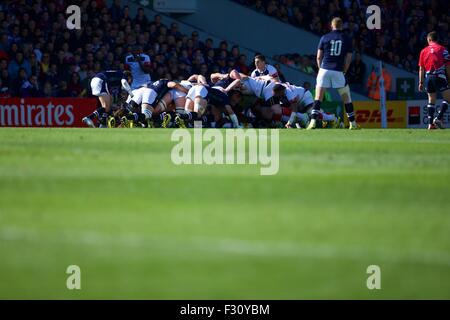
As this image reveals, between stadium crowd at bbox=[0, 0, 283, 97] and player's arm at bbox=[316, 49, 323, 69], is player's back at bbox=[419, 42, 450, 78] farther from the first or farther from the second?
stadium crowd at bbox=[0, 0, 283, 97]

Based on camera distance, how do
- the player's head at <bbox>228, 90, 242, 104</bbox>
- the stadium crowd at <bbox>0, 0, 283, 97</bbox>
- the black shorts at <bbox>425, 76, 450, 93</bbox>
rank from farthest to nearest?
the stadium crowd at <bbox>0, 0, 283, 97</bbox> → the player's head at <bbox>228, 90, 242, 104</bbox> → the black shorts at <bbox>425, 76, 450, 93</bbox>

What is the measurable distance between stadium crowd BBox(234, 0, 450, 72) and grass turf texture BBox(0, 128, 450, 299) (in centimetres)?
2295

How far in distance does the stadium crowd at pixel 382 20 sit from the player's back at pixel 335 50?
11.2 m

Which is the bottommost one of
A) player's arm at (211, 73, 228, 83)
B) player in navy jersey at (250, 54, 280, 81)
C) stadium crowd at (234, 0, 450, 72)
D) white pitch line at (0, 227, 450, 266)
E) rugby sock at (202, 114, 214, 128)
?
white pitch line at (0, 227, 450, 266)

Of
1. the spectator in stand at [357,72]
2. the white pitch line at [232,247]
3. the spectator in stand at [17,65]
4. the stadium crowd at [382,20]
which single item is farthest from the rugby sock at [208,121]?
the white pitch line at [232,247]

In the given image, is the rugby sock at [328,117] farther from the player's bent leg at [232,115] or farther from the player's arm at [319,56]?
the player's arm at [319,56]

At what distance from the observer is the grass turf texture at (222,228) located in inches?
246

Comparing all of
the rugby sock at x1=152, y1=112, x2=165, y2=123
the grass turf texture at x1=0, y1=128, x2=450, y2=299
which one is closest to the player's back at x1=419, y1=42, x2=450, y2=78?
the rugby sock at x1=152, y1=112, x2=165, y2=123

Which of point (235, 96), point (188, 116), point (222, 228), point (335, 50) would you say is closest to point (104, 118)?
point (188, 116)

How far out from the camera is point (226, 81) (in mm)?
27641

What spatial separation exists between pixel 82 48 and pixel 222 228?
24.0m

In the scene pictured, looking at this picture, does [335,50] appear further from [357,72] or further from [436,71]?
[357,72]

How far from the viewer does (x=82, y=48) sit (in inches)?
1228

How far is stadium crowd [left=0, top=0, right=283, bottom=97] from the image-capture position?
29984mm
